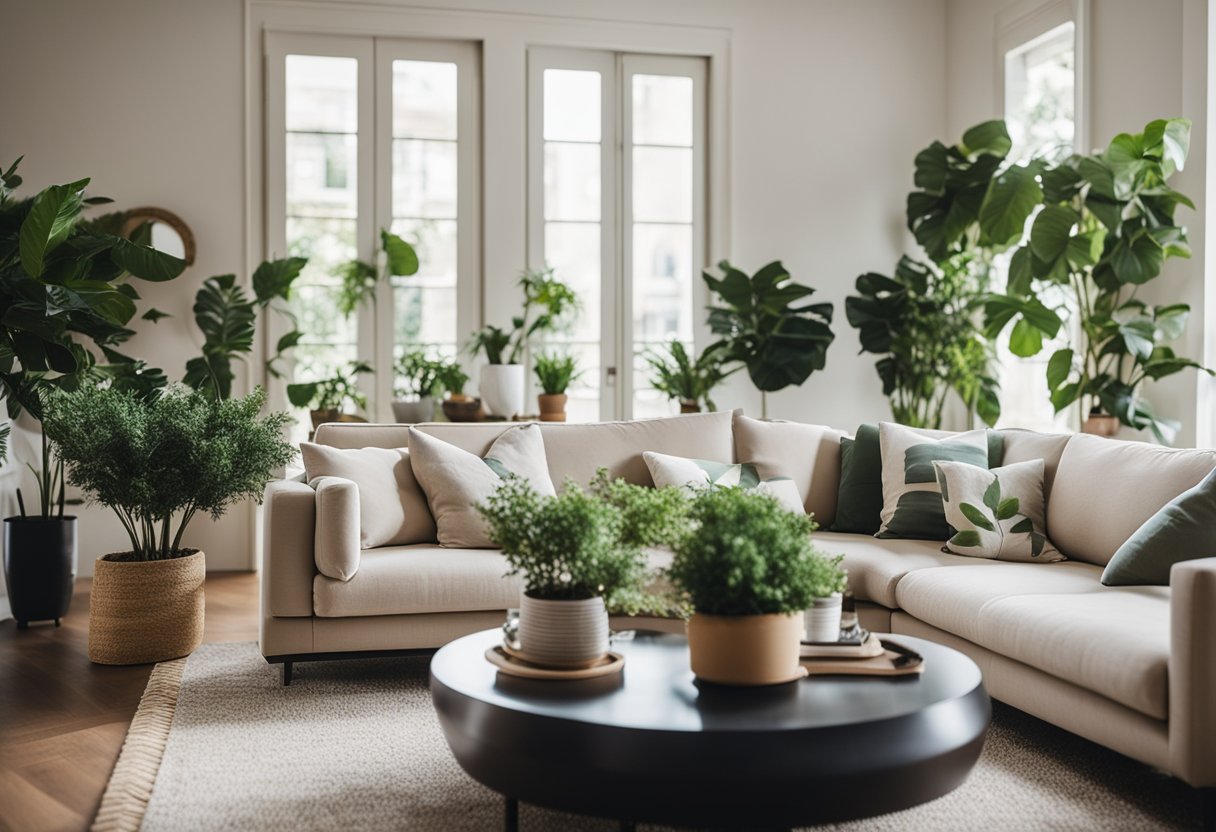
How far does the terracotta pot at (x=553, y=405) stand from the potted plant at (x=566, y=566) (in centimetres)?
310

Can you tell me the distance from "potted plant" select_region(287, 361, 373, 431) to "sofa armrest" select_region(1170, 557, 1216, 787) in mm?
3936

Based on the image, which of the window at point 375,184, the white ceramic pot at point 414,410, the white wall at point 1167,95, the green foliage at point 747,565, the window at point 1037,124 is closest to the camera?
the green foliage at point 747,565

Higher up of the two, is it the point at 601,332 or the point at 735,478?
the point at 601,332

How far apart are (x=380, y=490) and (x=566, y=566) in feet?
5.39

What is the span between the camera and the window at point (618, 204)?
5801 mm

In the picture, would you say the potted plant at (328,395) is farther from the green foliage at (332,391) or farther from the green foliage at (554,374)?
the green foliage at (554,374)

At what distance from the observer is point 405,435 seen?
3.95 m

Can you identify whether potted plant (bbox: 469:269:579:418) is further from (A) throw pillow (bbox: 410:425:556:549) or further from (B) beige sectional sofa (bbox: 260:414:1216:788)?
(A) throw pillow (bbox: 410:425:556:549)

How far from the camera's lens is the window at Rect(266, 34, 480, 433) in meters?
5.55

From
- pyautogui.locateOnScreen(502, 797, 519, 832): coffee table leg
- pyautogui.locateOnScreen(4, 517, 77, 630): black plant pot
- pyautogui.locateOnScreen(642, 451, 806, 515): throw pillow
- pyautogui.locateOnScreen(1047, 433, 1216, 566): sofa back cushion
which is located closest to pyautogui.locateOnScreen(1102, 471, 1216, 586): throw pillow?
pyautogui.locateOnScreen(1047, 433, 1216, 566): sofa back cushion

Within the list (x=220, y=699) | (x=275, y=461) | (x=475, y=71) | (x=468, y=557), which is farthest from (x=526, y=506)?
(x=475, y=71)

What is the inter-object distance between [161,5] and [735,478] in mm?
3834

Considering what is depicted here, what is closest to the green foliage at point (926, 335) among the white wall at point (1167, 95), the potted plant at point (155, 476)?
the white wall at point (1167, 95)

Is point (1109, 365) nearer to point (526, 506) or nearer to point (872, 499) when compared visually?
point (872, 499)
